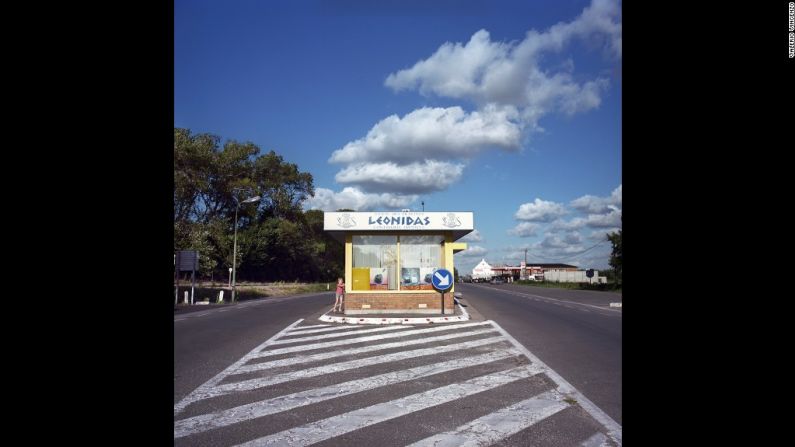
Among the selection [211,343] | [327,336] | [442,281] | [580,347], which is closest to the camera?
[580,347]

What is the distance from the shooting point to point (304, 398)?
21.3 ft

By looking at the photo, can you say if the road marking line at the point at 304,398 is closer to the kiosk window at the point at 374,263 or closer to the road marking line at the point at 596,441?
the road marking line at the point at 596,441

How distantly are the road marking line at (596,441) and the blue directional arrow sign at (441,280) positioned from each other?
1217 centimetres

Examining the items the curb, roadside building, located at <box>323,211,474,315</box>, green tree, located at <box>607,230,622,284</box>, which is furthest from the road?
green tree, located at <box>607,230,622,284</box>

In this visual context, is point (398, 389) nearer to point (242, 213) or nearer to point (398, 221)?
point (398, 221)

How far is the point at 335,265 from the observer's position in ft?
241

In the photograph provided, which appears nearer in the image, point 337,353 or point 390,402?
point 390,402

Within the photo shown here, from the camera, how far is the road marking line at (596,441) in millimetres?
4660

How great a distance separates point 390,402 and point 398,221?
12.6 meters

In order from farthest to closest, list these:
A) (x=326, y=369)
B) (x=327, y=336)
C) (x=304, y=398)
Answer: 1. (x=327, y=336)
2. (x=326, y=369)
3. (x=304, y=398)

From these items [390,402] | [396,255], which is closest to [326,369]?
[390,402]

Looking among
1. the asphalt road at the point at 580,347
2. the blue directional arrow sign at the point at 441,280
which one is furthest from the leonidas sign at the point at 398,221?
the asphalt road at the point at 580,347
